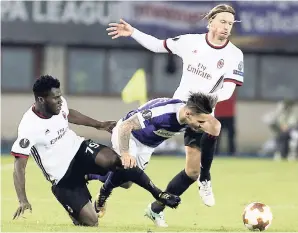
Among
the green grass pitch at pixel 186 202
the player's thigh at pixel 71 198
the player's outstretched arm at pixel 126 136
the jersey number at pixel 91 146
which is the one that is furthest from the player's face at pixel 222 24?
the player's thigh at pixel 71 198

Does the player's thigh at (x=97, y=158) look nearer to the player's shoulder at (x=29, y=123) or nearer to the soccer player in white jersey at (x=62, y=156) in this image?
the soccer player in white jersey at (x=62, y=156)

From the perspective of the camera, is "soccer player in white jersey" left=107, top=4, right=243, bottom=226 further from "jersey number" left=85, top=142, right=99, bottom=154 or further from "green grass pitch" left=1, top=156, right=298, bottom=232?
"jersey number" left=85, top=142, right=99, bottom=154

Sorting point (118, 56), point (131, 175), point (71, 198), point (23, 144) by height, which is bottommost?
point (118, 56)

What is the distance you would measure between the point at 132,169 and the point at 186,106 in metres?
0.99

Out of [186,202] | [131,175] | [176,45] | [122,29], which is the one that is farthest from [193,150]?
[186,202]

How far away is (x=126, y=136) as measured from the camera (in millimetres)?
10953

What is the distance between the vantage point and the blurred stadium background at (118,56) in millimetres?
29141

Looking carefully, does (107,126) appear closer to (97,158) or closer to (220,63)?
(97,158)

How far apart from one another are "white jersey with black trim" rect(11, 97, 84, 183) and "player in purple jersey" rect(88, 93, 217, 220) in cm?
58

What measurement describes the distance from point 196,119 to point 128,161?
87 centimetres

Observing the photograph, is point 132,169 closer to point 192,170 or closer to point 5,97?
point 192,170

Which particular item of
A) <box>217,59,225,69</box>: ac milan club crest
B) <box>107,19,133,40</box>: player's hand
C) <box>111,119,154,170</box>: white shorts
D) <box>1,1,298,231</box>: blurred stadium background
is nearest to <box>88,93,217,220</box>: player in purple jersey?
Answer: <box>111,119,154,170</box>: white shorts

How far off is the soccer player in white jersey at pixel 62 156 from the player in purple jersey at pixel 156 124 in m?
0.22

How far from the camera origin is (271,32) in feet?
98.4
